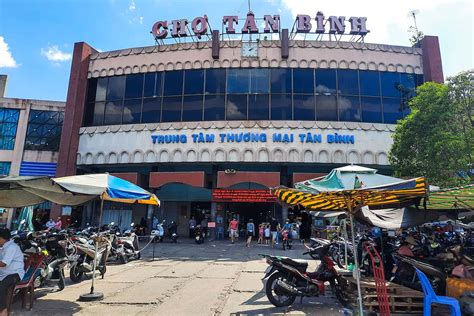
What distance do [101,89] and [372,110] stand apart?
782 inches

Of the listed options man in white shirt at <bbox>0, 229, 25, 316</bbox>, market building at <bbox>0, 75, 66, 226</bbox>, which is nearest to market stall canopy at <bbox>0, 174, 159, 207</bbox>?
man in white shirt at <bbox>0, 229, 25, 316</bbox>

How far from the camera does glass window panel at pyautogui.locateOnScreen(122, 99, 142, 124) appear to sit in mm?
21641

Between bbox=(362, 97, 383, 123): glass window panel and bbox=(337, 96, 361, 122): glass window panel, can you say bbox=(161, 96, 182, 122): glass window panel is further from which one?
bbox=(362, 97, 383, 123): glass window panel

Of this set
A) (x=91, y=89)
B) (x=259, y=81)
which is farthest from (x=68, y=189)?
(x=91, y=89)

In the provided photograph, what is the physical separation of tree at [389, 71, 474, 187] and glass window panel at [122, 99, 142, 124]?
16986mm

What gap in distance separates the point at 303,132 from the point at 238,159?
463 cm

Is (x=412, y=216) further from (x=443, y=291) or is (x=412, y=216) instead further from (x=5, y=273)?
(x=5, y=273)

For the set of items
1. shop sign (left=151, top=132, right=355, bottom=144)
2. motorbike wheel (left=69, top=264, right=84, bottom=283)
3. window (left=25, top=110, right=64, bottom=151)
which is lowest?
motorbike wheel (left=69, top=264, right=84, bottom=283)

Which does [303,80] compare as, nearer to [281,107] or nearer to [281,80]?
[281,80]

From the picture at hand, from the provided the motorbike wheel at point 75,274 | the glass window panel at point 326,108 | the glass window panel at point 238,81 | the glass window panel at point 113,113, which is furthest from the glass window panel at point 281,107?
the motorbike wheel at point 75,274

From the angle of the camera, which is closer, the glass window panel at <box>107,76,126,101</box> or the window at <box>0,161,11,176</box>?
the glass window panel at <box>107,76,126,101</box>

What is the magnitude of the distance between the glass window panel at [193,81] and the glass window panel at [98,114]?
6798mm

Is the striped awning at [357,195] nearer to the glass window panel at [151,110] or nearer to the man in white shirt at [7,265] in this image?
the man in white shirt at [7,265]

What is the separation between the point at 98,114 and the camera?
2266 cm
